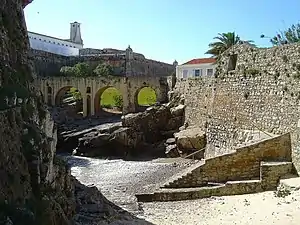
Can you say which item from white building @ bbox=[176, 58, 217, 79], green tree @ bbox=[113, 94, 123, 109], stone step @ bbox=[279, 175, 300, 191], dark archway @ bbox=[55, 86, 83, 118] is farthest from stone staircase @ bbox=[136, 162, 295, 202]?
green tree @ bbox=[113, 94, 123, 109]

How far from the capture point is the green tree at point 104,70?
2292 inches

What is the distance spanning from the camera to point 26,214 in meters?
10.3

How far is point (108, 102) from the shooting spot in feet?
199

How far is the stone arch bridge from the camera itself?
48.4 m

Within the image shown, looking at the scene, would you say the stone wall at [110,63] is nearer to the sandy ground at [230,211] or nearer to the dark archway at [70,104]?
the dark archway at [70,104]

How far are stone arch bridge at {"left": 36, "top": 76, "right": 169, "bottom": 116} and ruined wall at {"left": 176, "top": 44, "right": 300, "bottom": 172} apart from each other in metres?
14.7

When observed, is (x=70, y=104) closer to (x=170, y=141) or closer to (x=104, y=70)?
(x=104, y=70)

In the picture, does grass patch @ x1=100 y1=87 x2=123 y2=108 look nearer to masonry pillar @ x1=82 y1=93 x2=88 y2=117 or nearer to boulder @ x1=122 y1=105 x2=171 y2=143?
masonry pillar @ x1=82 y1=93 x2=88 y2=117

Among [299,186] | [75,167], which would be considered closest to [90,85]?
[75,167]

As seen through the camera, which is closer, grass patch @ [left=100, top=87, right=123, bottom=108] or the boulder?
the boulder

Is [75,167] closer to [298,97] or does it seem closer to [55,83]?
[298,97]

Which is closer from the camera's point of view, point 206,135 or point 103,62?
point 206,135

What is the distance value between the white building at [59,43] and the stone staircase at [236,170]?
181 feet

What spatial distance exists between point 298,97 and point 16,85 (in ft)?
43.7
